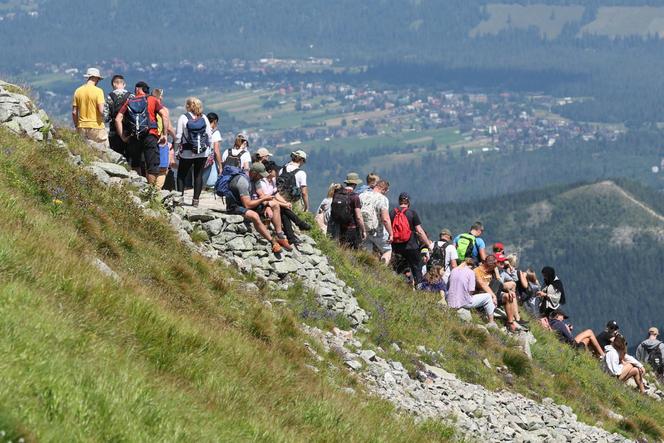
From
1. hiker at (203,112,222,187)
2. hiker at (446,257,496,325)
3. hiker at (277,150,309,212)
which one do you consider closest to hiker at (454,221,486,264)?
hiker at (446,257,496,325)

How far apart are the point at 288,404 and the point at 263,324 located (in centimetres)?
411

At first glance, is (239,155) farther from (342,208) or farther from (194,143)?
(194,143)

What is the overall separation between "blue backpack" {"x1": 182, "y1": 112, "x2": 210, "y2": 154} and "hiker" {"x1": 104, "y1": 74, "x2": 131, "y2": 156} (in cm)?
140

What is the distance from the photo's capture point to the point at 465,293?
22031mm

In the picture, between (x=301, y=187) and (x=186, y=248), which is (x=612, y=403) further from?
(x=186, y=248)

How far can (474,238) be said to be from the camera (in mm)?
24531

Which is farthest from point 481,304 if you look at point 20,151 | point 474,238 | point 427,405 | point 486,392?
point 20,151

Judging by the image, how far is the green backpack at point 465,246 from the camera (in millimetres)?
24422

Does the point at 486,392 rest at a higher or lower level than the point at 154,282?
lower

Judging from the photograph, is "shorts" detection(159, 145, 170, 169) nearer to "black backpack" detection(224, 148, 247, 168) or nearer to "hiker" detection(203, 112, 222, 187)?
"hiker" detection(203, 112, 222, 187)

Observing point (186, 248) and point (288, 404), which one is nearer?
point (288, 404)

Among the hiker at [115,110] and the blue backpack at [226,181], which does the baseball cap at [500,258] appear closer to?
the blue backpack at [226,181]

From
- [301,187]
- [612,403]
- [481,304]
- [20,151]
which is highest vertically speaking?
[20,151]

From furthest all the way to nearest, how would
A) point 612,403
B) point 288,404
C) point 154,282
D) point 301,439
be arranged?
point 612,403 < point 154,282 < point 288,404 < point 301,439
